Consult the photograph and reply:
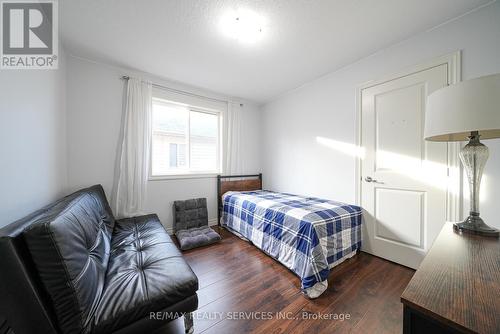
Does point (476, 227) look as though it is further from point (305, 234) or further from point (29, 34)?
point (29, 34)

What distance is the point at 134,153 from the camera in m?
2.44

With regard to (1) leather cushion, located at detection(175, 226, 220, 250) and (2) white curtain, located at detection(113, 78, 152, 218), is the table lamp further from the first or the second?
(2) white curtain, located at detection(113, 78, 152, 218)

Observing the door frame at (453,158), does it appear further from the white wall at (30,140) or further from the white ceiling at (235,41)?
the white wall at (30,140)

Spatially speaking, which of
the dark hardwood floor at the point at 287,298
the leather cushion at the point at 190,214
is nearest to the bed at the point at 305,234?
the dark hardwood floor at the point at 287,298

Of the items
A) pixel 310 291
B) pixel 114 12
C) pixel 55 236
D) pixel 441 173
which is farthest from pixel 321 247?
pixel 114 12

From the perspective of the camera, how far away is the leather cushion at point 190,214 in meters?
2.75

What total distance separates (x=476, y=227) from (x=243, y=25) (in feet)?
7.29

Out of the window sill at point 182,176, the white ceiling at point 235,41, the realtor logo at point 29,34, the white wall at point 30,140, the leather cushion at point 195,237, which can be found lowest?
the leather cushion at point 195,237

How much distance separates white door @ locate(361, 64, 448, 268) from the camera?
1712 mm

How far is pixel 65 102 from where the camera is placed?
2.07 meters

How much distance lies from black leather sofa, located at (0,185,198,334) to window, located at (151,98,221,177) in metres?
1.58

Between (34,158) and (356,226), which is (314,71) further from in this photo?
(34,158)

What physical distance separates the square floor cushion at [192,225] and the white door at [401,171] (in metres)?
2.07

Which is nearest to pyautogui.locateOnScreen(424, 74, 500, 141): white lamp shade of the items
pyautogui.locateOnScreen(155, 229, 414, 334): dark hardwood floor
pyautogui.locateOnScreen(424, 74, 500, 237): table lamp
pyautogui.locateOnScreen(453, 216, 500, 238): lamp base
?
pyautogui.locateOnScreen(424, 74, 500, 237): table lamp
